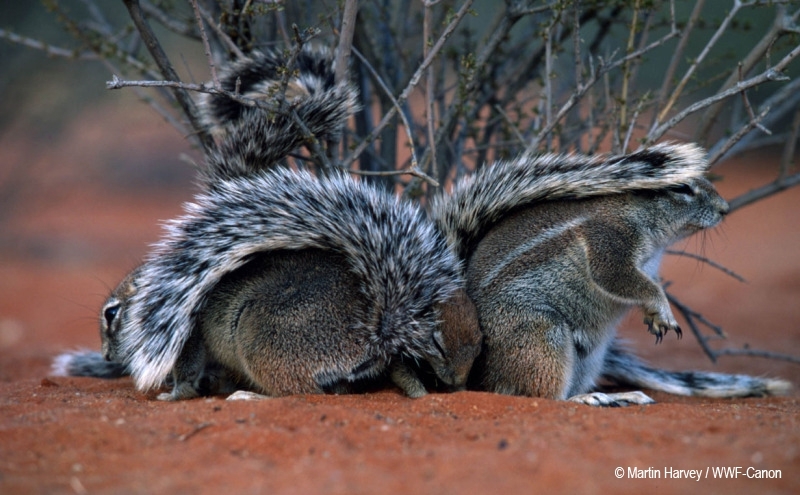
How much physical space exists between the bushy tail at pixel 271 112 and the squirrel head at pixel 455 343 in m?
1.45

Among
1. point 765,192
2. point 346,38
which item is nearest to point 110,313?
point 346,38

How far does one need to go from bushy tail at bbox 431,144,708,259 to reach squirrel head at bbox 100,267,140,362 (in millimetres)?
2143

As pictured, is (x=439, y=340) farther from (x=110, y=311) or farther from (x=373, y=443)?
(x=110, y=311)

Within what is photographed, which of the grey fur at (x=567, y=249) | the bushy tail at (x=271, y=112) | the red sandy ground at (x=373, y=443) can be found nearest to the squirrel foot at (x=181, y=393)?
the red sandy ground at (x=373, y=443)

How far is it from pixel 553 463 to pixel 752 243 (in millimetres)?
14990

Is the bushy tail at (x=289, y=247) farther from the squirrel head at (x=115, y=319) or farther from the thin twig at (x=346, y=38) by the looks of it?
the thin twig at (x=346, y=38)

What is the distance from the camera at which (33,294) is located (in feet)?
41.7

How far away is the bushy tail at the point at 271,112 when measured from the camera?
16.6 feet

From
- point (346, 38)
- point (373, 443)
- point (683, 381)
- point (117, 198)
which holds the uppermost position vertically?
point (346, 38)

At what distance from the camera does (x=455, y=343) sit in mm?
4613

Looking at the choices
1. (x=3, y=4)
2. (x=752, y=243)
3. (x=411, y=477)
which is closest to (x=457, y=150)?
(x=411, y=477)

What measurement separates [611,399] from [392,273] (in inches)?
61.0

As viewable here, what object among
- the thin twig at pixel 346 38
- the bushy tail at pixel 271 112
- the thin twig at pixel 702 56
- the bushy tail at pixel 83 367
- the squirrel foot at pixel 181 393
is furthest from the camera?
the bushy tail at pixel 83 367

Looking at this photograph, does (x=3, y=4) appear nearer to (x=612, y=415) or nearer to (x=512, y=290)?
(x=512, y=290)
